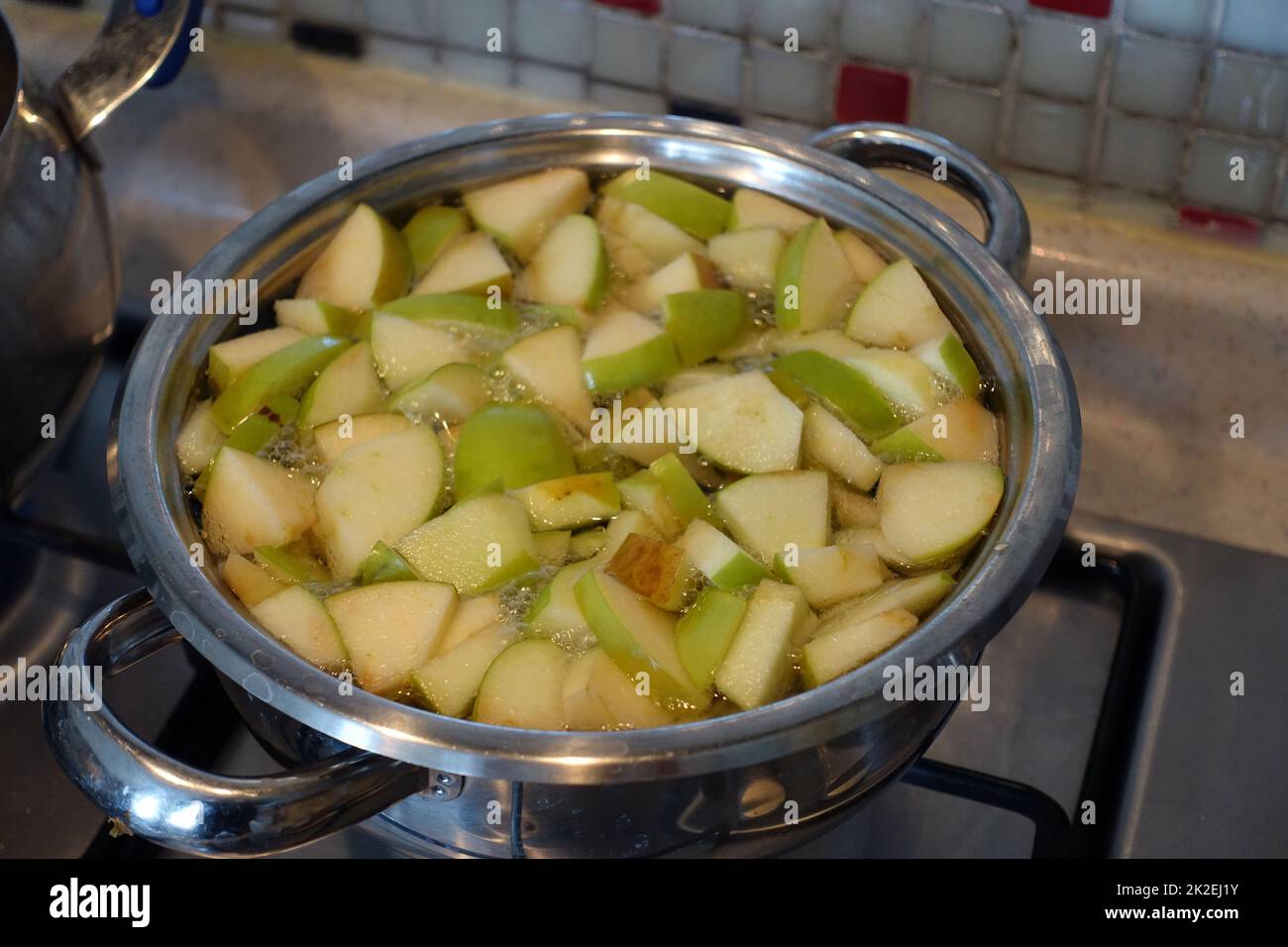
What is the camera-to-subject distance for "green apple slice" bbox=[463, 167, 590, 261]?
0.76 m

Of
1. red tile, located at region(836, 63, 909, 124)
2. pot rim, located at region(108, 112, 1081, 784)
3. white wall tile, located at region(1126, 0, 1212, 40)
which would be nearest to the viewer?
pot rim, located at region(108, 112, 1081, 784)

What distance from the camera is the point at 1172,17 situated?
828 mm

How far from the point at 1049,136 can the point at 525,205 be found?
0.39 meters

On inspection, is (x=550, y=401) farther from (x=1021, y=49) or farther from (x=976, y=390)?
(x=1021, y=49)

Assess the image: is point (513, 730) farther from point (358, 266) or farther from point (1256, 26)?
point (1256, 26)

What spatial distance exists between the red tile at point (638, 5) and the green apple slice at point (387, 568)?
51 cm

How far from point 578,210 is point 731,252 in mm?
98

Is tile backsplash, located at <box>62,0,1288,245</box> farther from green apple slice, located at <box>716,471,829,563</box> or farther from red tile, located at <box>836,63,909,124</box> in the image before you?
green apple slice, located at <box>716,471,829,563</box>

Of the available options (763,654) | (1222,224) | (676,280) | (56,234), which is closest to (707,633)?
(763,654)

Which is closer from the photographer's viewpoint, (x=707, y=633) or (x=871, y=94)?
(x=707, y=633)

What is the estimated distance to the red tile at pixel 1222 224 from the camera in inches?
35.7

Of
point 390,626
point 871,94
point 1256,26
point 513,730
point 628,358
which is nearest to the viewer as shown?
point 513,730

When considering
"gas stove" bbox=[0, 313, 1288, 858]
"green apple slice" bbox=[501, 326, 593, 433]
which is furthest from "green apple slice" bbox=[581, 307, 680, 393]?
"gas stove" bbox=[0, 313, 1288, 858]

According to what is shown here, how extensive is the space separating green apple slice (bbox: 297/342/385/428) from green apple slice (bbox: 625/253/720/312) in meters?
0.15
